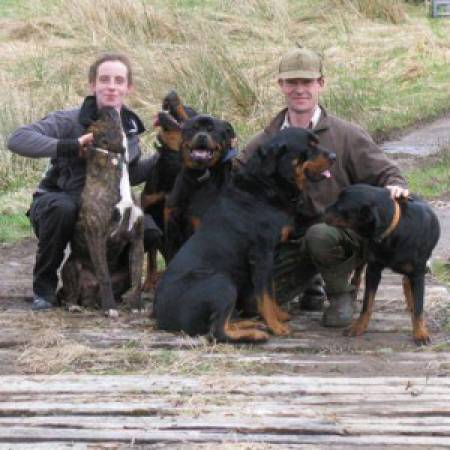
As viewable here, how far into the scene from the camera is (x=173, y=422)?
3.84 metres

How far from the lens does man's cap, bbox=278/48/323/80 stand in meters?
5.58

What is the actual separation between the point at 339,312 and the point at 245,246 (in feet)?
2.21

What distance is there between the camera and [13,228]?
870 centimetres

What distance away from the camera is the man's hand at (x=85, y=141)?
223 inches

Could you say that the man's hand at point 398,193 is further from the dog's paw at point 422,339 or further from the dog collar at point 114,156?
the dog collar at point 114,156

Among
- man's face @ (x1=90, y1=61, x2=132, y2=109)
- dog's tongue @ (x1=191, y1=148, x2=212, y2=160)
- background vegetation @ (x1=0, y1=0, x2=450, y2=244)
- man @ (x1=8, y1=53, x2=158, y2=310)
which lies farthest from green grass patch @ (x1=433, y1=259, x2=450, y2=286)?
background vegetation @ (x1=0, y1=0, x2=450, y2=244)

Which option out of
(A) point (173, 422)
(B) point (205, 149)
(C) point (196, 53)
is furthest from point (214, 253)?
(C) point (196, 53)

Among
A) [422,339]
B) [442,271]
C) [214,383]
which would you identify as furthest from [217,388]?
[442,271]

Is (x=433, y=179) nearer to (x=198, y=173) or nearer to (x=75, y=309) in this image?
(x=198, y=173)

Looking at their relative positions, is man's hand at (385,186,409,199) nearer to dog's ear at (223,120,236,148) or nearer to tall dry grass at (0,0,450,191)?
dog's ear at (223,120,236,148)

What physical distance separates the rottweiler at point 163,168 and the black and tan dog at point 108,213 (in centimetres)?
27

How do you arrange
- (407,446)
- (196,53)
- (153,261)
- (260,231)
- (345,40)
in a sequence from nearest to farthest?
(407,446) → (260,231) → (153,261) → (196,53) → (345,40)

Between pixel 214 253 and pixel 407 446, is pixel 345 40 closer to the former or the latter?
pixel 214 253

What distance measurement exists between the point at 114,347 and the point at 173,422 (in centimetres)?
127
